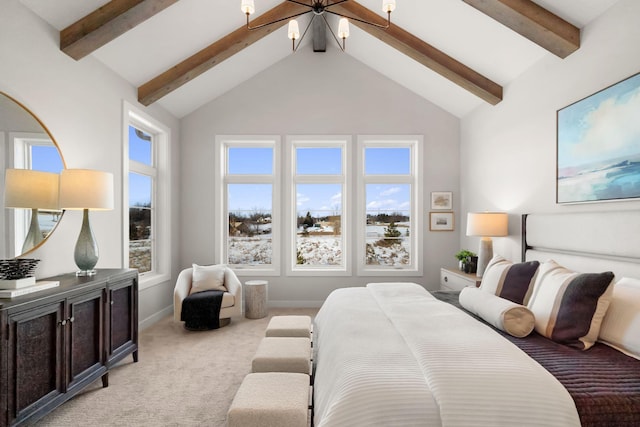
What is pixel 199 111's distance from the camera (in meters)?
5.07

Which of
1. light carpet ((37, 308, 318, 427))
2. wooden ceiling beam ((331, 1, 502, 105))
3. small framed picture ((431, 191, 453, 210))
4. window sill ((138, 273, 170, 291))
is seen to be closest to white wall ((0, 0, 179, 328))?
window sill ((138, 273, 170, 291))

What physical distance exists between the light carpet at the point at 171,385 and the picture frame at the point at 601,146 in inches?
119

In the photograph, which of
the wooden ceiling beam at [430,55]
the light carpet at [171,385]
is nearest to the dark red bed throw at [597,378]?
the light carpet at [171,385]

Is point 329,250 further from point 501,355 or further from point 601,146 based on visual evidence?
point 501,355

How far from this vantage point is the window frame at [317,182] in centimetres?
509

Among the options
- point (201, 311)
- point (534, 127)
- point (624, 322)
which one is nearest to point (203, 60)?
point (201, 311)

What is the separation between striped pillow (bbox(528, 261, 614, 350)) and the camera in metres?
1.83

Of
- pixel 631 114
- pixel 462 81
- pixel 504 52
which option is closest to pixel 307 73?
pixel 462 81

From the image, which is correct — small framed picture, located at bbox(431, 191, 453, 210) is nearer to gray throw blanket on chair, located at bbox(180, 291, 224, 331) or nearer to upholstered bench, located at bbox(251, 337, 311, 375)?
gray throw blanket on chair, located at bbox(180, 291, 224, 331)

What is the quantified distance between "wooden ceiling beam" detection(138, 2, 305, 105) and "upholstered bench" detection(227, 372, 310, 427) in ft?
11.2

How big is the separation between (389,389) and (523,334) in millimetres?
1042

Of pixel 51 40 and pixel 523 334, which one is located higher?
pixel 51 40

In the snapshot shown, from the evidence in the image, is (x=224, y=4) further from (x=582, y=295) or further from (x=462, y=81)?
(x=582, y=295)

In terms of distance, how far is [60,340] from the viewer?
2.15 metres
